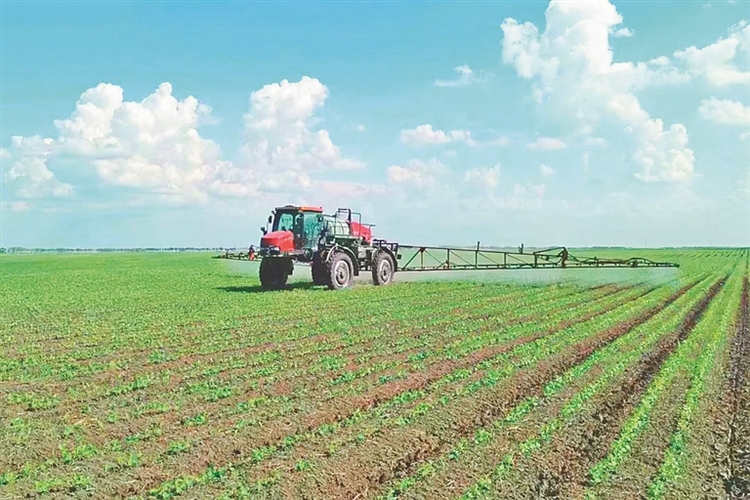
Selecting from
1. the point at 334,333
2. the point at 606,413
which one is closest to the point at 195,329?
the point at 334,333

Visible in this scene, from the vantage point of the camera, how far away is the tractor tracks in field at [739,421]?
512cm

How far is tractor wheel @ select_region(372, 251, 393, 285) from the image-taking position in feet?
73.4

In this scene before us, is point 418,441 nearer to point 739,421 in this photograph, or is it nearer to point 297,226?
point 739,421

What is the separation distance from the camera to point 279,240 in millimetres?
19438

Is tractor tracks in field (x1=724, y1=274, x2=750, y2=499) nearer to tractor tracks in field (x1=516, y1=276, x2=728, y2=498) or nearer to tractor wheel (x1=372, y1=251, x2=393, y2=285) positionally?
tractor tracks in field (x1=516, y1=276, x2=728, y2=498)

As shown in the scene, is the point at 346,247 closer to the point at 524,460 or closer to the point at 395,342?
the point at 395,342

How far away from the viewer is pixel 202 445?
19.0ft

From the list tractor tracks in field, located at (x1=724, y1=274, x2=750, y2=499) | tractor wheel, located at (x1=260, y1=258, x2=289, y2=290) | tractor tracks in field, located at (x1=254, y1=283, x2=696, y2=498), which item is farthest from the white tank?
tractor tracks in field, located at (x1=254, y1=283, x2=696, y2=498)

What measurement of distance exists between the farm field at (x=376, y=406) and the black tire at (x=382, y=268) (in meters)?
7.80

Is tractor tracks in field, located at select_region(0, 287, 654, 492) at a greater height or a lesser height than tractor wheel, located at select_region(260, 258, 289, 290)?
lesser

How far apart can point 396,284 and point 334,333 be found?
1127 centimetres

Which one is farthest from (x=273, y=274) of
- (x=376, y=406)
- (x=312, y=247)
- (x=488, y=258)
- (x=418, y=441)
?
(x=418, y=441)

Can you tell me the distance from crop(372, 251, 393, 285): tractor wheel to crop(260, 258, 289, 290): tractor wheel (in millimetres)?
3030

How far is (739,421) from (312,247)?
582 inches
